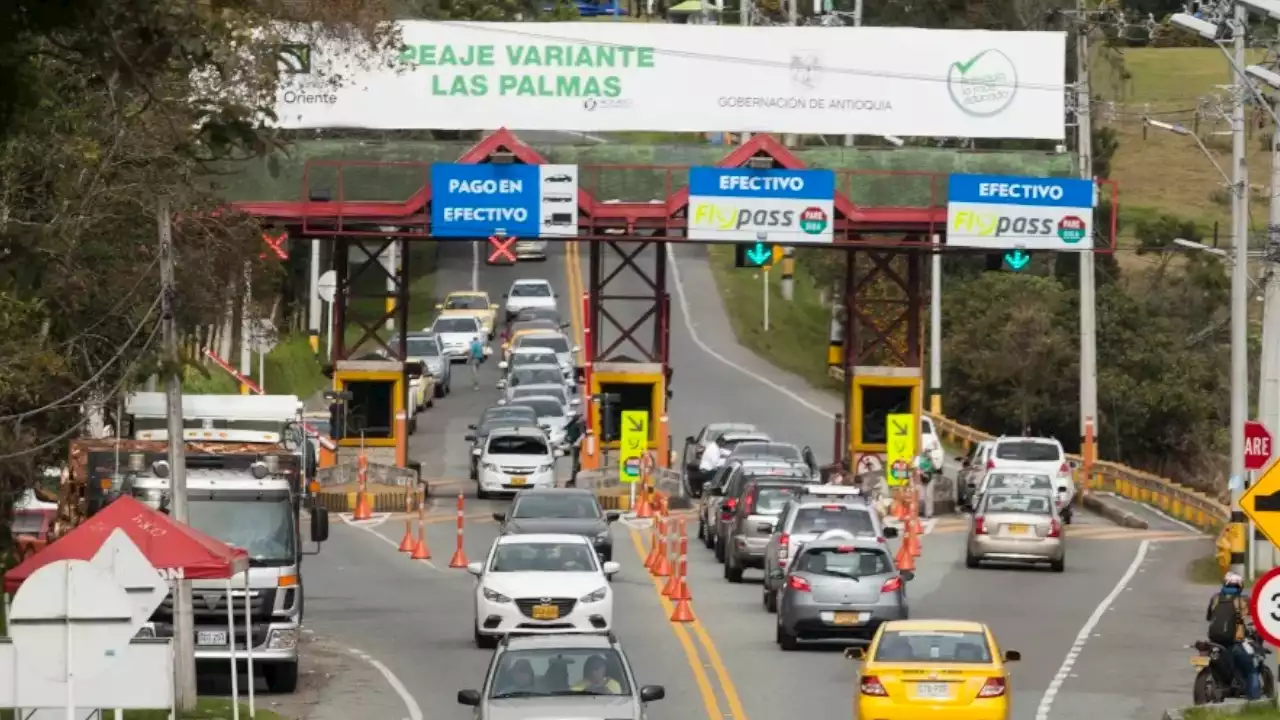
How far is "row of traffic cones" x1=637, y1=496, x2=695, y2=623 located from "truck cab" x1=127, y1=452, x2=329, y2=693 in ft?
22.0

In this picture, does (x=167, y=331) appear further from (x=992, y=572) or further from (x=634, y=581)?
(x=992, y=572)

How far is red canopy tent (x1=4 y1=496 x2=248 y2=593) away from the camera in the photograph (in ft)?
71.8

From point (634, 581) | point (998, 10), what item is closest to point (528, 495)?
point (634, 581)

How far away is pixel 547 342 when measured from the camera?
7788 cm

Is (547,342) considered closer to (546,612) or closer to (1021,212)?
(1021,212)

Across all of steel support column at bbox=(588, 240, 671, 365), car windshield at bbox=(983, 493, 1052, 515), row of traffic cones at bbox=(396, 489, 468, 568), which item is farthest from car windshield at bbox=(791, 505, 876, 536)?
steel support column at bbox=(588, 240, 671, 365)

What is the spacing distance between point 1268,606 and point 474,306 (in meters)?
71.9

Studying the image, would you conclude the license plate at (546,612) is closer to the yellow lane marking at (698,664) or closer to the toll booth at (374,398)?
the yellow lane marking at (698,664)

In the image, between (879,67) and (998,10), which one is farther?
(998,10)

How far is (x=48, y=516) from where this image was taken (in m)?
38.2

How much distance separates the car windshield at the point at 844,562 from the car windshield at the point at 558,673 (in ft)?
31.6

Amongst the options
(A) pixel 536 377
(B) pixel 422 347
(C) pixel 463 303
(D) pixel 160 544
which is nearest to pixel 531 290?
(C) pixel 463 303

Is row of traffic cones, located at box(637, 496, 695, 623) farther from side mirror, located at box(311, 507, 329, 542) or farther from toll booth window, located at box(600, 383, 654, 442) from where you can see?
toll booth window, located at box(600, 383, 654, 442)

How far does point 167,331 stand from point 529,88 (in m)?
28.8
